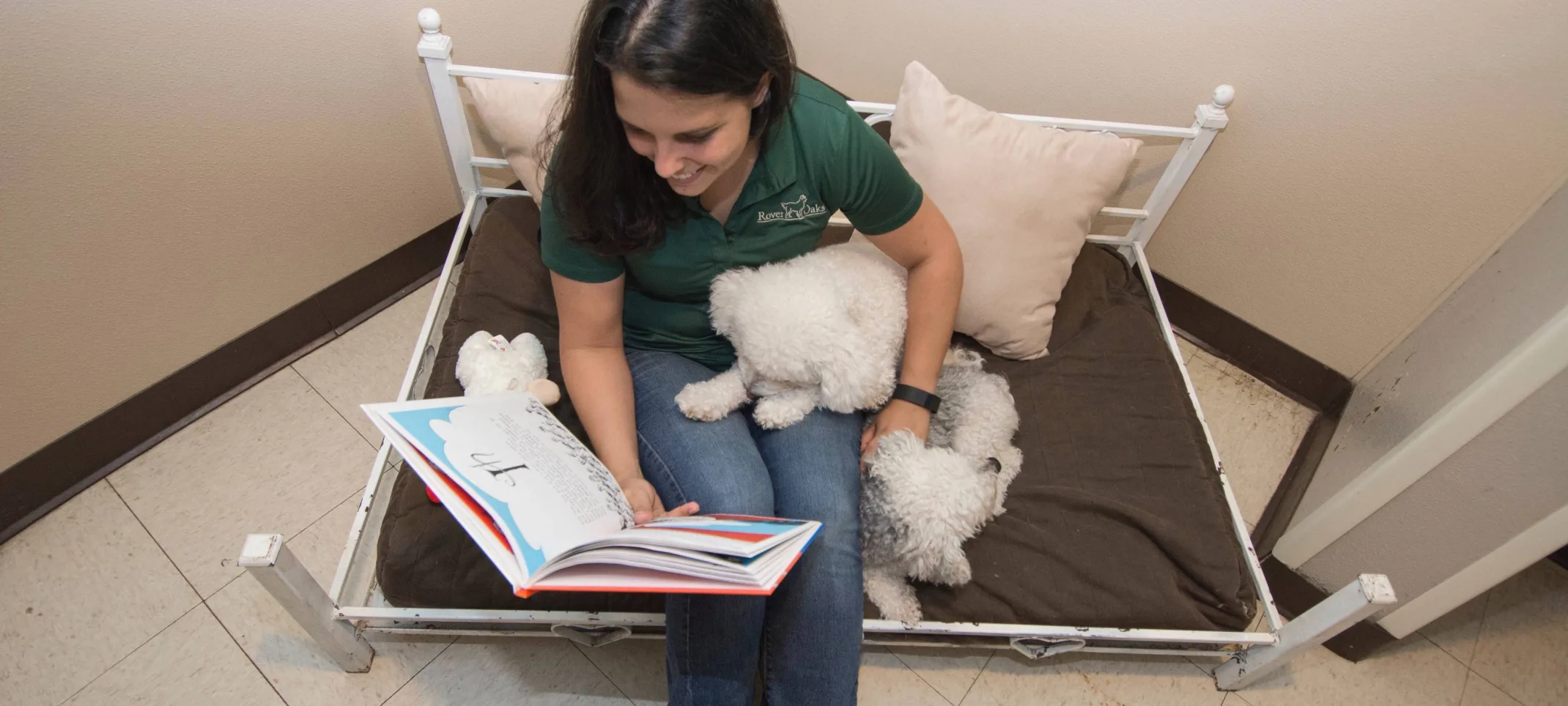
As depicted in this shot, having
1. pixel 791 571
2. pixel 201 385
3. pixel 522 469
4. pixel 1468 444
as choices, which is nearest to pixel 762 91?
pixel 522 469

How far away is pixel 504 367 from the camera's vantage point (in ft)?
4.38

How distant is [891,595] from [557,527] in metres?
0.66

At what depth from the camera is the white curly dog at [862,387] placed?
43.9 inches

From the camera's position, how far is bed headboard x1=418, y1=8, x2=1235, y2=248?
1.58 m

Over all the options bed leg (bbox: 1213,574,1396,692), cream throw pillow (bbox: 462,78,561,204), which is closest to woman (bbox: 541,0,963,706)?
cream throw pillow (bbox: 462,78,561,204)

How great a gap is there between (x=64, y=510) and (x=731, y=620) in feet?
4.80

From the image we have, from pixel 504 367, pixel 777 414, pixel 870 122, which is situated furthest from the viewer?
pixel 870 122

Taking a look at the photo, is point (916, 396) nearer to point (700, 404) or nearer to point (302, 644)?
point (700, 404)

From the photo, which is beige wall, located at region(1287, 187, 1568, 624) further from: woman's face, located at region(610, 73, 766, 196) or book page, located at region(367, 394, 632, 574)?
book page, located at region(367, 394, 632, 574)

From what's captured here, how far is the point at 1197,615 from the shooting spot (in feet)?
4.32

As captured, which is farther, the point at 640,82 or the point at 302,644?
the point at 302,644

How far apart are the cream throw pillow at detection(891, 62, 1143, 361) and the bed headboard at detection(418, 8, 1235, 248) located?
0.09 m

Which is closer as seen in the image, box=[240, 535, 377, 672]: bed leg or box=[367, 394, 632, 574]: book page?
box=[367, 394, 632, 574]: book page

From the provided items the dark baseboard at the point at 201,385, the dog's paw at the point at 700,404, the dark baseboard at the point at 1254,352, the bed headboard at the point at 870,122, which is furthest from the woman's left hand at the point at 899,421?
the dark baseboard at the point at 201,385
